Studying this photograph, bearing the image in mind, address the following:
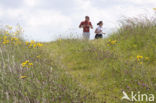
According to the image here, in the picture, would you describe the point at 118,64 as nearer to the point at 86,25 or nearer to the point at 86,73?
the point at 86,73

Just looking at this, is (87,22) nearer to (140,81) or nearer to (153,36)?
(153,36)

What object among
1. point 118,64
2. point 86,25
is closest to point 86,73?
point 118,64

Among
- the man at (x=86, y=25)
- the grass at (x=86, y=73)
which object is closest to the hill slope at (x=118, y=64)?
the grass at (x=86, y=73)

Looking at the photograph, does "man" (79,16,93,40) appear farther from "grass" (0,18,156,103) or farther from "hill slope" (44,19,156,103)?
"grass" (0,18,156,103)

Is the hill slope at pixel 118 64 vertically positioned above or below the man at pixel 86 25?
below

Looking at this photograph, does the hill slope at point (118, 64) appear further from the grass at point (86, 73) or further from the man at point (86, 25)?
the man at point (86, 25)

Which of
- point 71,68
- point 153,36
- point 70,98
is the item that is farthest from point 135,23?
point 70,98

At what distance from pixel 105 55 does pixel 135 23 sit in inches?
122

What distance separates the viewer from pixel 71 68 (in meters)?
5.14

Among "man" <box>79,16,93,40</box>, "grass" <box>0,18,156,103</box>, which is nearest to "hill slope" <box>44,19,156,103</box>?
"grass" <box>0,18,156,103</box>

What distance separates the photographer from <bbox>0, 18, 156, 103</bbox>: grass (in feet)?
9.68

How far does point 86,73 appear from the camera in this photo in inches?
182

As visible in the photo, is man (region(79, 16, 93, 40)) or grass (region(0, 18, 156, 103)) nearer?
grass (region(0, 18, 156, 103))

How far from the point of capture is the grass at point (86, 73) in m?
2.95
